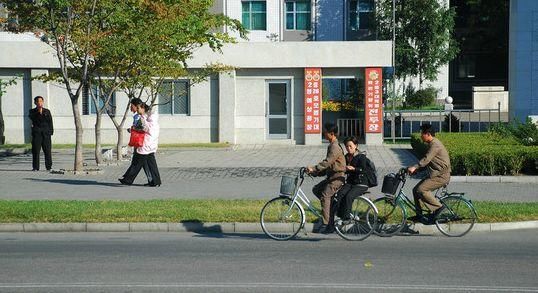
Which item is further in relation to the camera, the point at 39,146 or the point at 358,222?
the point at 39,146

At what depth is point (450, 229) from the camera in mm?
14031

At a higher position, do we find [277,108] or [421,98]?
[421,98]

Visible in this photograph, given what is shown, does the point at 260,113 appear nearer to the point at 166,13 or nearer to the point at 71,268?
the point at 166,13

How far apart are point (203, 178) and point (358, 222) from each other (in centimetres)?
918

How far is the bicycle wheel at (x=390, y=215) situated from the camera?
13711 millimetres

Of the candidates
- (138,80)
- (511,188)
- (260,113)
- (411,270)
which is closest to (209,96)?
(260,113)

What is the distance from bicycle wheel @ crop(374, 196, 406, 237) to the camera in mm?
13711

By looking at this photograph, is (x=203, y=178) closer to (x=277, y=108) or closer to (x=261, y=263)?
(x=261, y=263)

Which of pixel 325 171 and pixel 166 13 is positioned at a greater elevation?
pixel 166 13

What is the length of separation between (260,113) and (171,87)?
410 cm

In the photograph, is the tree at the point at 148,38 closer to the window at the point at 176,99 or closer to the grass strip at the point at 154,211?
the grass strip at the point at 154,211

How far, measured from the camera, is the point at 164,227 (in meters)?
14.8

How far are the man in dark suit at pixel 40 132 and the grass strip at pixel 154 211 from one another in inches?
289

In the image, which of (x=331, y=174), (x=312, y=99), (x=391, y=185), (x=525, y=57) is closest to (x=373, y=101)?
(x=312, y=99)
